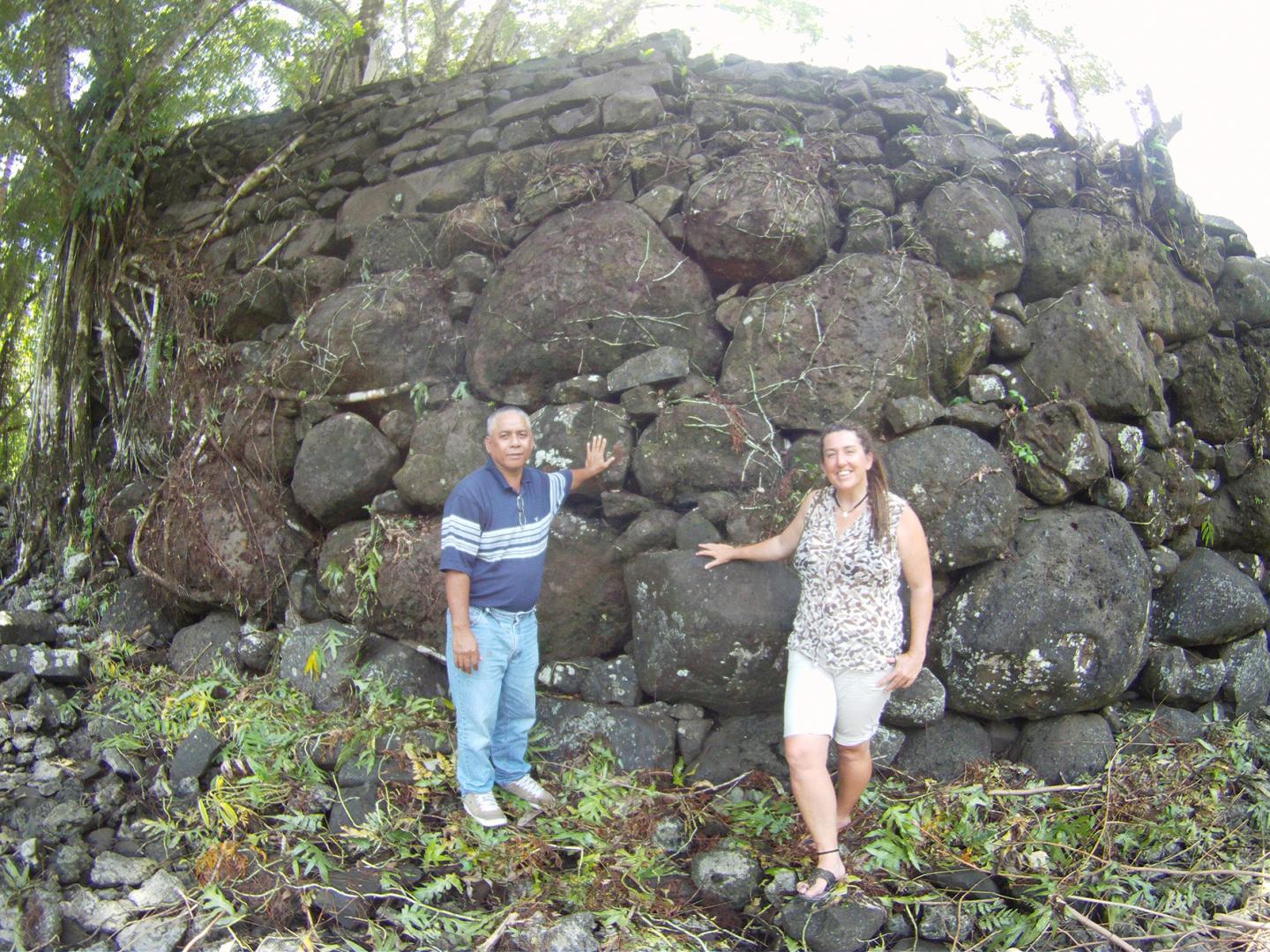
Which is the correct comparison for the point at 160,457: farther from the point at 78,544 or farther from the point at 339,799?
the point at 339,799

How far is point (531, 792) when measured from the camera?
3.88 m

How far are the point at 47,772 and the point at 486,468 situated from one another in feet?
8.64

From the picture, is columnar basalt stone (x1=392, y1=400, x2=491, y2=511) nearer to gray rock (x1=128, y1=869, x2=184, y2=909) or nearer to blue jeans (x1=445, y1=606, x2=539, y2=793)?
blue jeans (x1=445, y1=606, x2=539, y2=793)

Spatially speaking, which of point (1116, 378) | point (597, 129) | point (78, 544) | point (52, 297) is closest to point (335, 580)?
point (78, 544)

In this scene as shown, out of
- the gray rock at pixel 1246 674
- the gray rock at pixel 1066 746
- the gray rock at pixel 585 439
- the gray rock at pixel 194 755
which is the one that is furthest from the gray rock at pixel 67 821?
the gray rock at pixel 1246 674

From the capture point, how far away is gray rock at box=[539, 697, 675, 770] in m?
4.11

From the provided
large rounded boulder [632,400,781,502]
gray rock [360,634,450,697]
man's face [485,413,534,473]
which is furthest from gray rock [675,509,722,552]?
gray rock [360,634,450,697]

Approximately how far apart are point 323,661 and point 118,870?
1.29m

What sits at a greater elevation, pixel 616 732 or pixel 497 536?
pixel 497 536

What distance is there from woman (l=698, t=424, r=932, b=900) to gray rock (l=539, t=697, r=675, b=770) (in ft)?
2.65

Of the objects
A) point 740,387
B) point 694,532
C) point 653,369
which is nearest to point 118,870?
point 694,532

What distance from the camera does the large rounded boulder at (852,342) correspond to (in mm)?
4438

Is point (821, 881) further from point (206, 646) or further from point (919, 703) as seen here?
point (206, 646)

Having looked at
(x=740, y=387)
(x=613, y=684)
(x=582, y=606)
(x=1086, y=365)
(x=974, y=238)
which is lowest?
(x=613, y=684)
